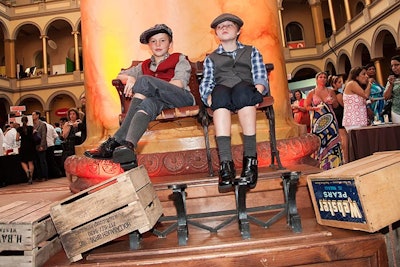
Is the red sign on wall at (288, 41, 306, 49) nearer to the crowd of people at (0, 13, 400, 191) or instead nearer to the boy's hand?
the crowd of people at (0, 13, 400, 191)

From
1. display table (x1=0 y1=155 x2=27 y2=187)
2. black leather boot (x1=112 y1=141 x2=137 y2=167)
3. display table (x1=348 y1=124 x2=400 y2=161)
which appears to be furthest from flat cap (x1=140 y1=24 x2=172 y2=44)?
display table (x1=0 y1=155 x2=27 y2=187)

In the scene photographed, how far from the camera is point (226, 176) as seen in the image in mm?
1815

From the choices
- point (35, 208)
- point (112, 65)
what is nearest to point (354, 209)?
point (35, 208)

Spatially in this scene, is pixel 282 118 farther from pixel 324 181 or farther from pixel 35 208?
pixel 35 208

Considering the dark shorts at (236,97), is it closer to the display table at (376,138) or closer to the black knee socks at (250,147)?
the black knee socks at (250,147)

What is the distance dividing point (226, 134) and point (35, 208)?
3.69 feet

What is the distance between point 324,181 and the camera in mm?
1608

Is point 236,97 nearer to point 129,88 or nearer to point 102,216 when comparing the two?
point 129,88

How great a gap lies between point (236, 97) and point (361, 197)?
0.86 m

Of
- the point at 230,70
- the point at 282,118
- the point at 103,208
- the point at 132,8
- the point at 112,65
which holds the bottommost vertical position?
the point at 103,208

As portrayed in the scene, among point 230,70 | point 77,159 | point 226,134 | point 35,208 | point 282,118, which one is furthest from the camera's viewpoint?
point 282,118

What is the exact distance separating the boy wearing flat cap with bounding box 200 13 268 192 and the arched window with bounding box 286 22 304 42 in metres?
19.9

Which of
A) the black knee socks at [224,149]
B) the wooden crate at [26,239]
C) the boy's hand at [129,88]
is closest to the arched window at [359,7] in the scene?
the boy's hand at [129,88]

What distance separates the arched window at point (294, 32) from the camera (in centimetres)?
2070
